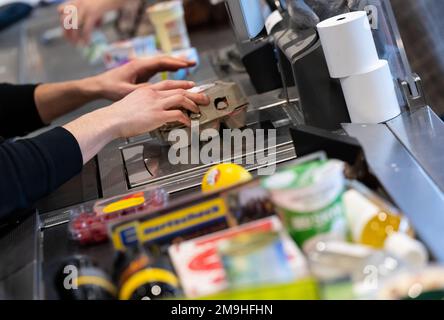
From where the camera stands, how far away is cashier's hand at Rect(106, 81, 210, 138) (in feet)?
5.42

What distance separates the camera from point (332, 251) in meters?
0.93

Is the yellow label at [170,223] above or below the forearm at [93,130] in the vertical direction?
below

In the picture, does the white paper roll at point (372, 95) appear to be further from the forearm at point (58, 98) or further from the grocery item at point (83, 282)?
the forearm at point (58, 98)

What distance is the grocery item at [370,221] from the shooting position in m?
1.02

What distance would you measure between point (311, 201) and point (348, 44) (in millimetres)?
627

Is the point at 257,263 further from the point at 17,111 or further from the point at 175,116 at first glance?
the point at 17,111

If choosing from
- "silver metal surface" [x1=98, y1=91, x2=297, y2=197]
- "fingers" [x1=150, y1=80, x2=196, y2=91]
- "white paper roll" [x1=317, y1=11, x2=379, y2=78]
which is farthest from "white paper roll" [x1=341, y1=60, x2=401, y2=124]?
"fingers" [x1=150, y1=80, x2=196, y2=91]

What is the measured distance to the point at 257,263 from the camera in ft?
2.89

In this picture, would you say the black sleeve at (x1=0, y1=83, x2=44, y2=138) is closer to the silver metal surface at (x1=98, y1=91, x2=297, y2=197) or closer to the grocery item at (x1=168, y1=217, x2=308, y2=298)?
the silver metal surface at (x1=98, y1=91, x2=297, y2=197)

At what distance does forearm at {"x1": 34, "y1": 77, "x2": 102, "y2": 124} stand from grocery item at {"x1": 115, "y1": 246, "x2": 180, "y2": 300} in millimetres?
1259

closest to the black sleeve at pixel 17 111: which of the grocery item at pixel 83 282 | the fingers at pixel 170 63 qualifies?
the fingers at pixel 170 63

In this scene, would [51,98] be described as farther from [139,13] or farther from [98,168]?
[139,13]

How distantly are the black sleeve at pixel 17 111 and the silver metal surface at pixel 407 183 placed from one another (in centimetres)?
112
